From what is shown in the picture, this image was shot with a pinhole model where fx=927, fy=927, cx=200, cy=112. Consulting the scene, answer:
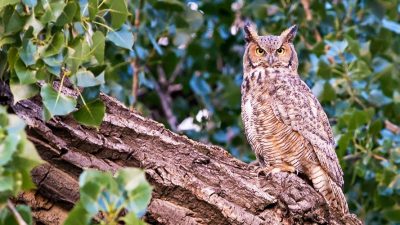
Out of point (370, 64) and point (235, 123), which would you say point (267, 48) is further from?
point (235, 123)

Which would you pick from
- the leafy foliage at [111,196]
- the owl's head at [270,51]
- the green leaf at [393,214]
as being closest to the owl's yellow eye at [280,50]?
the owl's head at [270,51]

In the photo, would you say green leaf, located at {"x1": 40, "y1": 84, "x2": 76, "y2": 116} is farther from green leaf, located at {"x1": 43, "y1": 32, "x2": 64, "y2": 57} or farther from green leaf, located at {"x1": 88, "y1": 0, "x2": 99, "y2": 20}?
green leaf, located at {"x1": 88, "y1": 0, "x2": 99, "y2": 20}

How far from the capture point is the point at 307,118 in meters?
3.00

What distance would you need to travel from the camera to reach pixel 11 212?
1516mm

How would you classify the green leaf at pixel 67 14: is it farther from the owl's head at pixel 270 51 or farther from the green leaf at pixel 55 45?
the owl's head at pixel 270 51

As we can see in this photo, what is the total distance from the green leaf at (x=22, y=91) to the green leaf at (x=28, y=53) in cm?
8

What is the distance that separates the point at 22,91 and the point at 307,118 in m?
1.25

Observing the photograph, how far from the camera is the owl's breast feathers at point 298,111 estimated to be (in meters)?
2.94

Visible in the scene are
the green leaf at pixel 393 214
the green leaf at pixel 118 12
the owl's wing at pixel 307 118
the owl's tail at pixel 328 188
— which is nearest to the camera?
the green leaf at pixel 118 12

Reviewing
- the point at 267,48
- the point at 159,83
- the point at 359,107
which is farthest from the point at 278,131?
the point at 159,83

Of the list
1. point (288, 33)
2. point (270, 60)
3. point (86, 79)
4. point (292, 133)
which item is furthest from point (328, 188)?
point (86, 79)

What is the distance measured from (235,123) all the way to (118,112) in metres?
1.81

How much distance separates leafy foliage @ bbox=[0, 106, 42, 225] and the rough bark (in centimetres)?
60

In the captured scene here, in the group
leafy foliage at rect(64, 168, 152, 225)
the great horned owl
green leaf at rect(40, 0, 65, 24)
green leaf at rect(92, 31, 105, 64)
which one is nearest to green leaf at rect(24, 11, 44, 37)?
green leaf at rect(40, 0, 65, 24)
